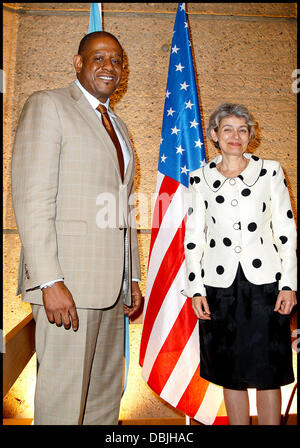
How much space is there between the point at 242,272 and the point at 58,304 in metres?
0.76

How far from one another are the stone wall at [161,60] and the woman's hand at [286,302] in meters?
1.25

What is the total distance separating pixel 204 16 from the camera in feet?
8.53

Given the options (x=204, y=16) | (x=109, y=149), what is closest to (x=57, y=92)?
(x=109, y=149)

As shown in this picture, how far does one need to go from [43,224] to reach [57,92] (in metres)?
0.57

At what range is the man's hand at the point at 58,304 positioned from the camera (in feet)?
4.11

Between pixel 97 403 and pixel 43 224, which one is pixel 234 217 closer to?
pixel 43 224

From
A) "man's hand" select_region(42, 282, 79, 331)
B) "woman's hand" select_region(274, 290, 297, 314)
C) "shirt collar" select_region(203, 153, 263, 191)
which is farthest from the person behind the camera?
"shirt collar" select_region(203, 153, 263, 191)

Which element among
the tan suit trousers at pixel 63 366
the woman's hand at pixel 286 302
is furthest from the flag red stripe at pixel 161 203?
the woman's hand at pixel 286 302

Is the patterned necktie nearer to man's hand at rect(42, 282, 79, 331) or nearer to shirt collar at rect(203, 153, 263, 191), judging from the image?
shirt collar at rect(203, 153, 263, 191)

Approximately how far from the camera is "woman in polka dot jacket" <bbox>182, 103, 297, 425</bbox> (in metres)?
1.44

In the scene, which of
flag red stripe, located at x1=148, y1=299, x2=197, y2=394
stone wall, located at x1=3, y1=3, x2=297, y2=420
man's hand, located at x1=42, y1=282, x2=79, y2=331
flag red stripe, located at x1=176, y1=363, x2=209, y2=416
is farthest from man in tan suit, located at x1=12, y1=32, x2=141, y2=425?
stone wall, located at x1=3, y1=3, x2=297, y2=420

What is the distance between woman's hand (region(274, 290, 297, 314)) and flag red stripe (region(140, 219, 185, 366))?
0.67 metres
